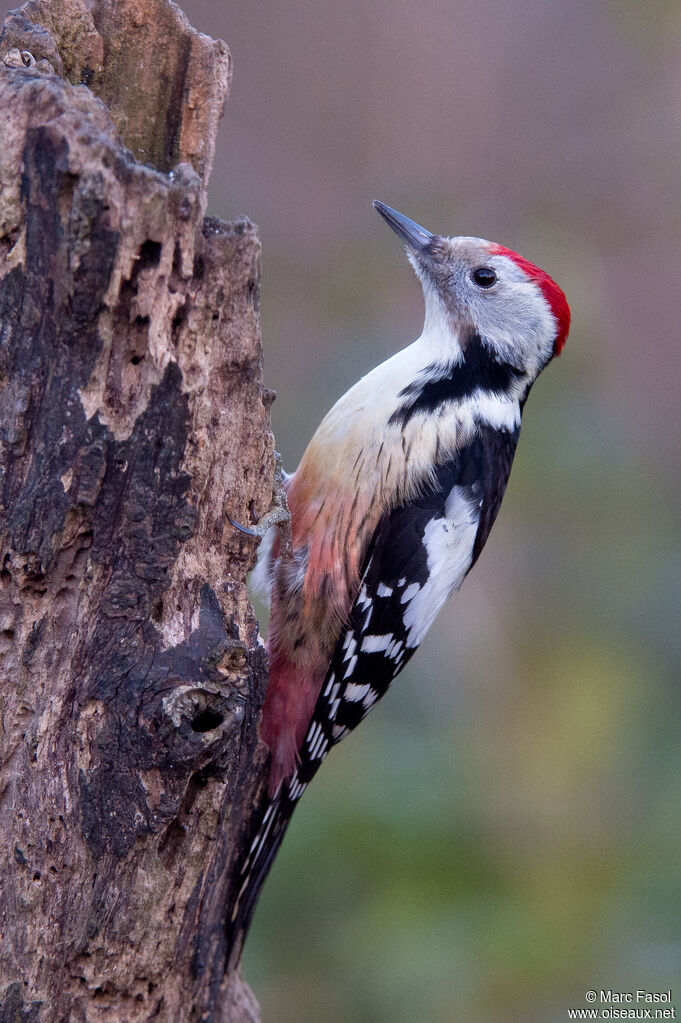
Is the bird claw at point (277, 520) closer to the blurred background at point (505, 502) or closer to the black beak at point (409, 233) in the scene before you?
the black beak at point (409, 233)

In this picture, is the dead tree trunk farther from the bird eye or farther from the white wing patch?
the bird eye

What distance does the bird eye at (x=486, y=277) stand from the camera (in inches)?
115

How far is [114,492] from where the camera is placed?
6.01 ft

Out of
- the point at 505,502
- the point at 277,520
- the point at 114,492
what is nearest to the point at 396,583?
the point at 277,520

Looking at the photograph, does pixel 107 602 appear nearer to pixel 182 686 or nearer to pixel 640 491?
pixel 182 686

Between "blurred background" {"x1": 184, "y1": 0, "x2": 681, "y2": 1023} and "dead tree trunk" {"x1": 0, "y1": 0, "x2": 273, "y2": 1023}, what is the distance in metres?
1.55

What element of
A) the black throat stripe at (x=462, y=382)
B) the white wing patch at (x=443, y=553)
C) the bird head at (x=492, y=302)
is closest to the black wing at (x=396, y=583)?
the white wing patch at (x=443, y=553)

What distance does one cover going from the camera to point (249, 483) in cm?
209

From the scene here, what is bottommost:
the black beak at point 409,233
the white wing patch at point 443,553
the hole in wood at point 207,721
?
the hole in wood at point 207,721

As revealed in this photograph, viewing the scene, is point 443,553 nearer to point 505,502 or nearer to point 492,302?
point 492,302

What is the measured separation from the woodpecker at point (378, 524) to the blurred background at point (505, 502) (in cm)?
107

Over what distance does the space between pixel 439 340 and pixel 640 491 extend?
2.01 m

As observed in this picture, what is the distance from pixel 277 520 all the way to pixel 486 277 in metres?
1.07

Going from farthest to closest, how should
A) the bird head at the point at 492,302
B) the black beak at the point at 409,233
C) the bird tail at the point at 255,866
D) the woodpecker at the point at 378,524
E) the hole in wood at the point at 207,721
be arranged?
1. the black beak at the point at 409,233
2. the bird head at the point at 492,302
3. the woodpecker at the point at 378,524
4. the bird tail at the point at 255,866
5. the hole in wood at the point at 207,721
